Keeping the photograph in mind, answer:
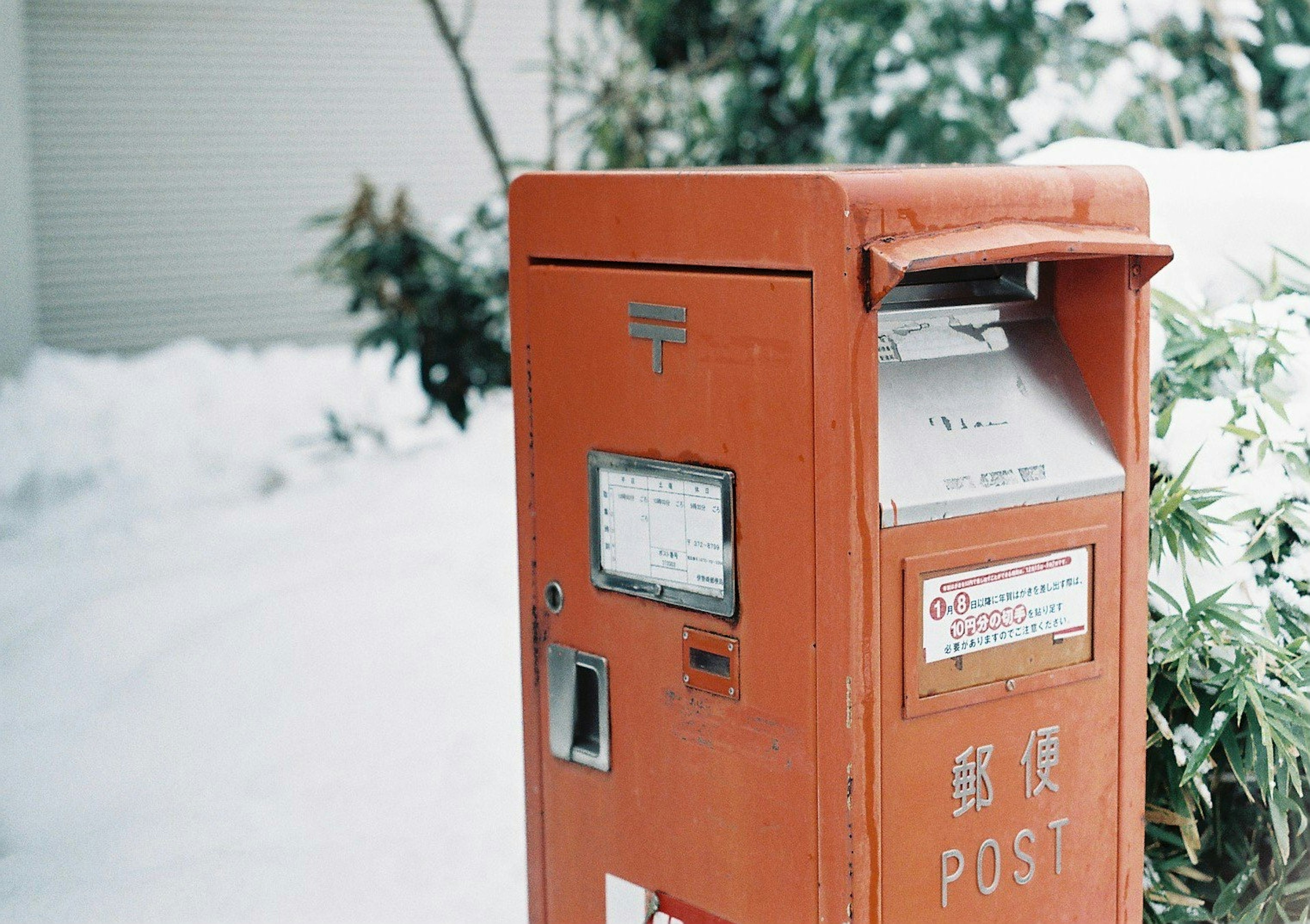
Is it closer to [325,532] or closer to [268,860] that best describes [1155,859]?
[268,860]

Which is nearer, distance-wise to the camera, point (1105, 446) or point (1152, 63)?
point (1105, 446)

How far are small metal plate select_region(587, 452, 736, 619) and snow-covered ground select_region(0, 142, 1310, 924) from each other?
138 cm

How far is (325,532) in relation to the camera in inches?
254

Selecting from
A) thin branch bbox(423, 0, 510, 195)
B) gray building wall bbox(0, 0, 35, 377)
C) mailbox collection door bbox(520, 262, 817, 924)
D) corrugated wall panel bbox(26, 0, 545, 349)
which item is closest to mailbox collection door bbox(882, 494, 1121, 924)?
mailbox collection door bbox(520, 262, 817, 924)

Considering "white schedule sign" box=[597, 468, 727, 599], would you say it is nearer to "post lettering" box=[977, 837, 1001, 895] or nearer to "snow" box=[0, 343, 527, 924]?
"post lettering" box=[977, 837, 1001, 895]

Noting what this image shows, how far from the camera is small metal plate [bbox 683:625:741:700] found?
83.3 inches

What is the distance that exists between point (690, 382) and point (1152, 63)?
336 cm

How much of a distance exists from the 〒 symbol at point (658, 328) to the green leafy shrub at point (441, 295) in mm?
4678

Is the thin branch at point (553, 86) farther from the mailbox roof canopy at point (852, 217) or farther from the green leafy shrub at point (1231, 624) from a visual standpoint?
the mailbox roof canopy at point (852, 217)

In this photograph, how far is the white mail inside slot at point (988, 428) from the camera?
6.61 ft

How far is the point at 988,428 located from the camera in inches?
82.5

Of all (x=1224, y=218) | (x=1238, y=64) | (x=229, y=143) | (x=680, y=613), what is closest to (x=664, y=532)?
(x=680, y=613)

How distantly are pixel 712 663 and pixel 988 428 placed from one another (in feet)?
1.76

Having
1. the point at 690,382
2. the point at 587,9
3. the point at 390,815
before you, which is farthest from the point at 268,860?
the point at 587,9
